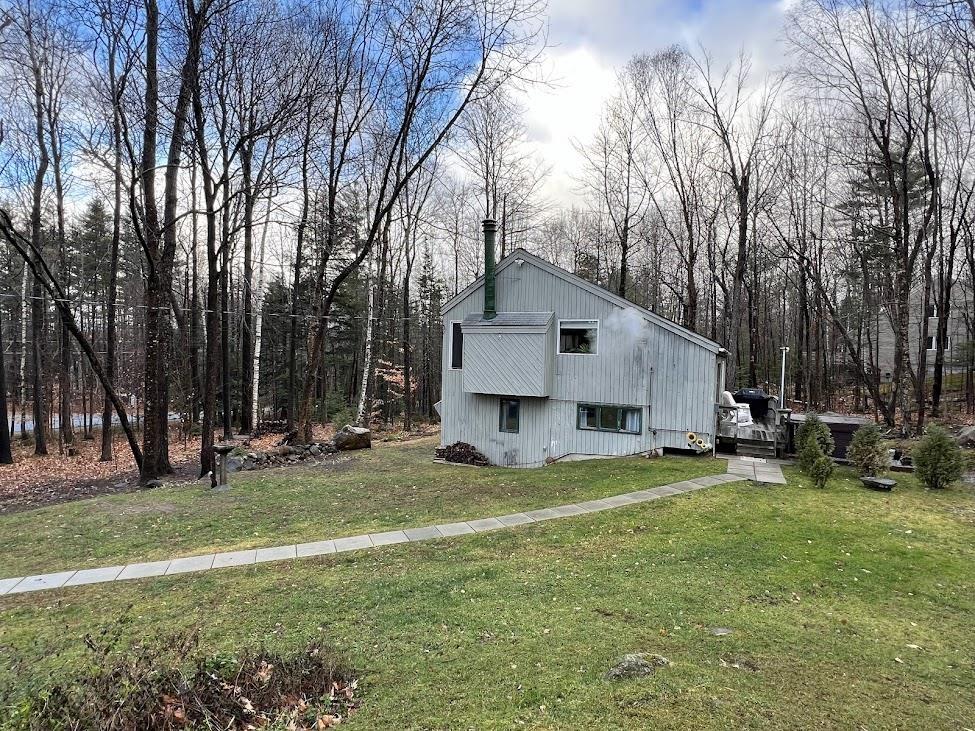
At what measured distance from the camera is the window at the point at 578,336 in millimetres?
14477

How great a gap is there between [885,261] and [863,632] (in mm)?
21642

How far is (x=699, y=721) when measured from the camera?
3402mm

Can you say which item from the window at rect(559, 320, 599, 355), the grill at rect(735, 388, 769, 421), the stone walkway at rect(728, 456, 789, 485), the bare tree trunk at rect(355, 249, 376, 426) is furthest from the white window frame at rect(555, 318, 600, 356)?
the bare tree trunk at rect(355, 249, 376, 426)

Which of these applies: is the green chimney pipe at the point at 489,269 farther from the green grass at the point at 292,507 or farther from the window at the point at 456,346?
the green grass at the point at 292,507

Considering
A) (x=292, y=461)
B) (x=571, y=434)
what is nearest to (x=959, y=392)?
(x=571, y=434)

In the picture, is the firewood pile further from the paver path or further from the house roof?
the paver path

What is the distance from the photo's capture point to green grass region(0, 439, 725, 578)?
7789 mm

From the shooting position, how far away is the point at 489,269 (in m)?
15.2

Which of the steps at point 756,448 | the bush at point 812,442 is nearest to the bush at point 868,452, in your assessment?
the bush at point 812,442

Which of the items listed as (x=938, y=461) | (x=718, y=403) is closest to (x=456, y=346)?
(x=718, y=403)

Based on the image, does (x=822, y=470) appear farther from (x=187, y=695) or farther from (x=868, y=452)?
(x=187, y=695)

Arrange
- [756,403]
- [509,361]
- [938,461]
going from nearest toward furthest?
[938,461] → [509,361] → [756,403]

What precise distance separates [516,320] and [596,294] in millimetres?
2452

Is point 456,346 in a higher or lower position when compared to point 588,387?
higher
